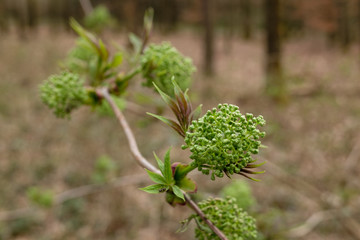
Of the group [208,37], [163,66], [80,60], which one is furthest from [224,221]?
[208,37]

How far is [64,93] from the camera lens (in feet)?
3.83

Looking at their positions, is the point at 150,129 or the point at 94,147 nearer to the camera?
the point at 94,147

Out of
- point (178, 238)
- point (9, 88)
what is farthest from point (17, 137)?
point (178, 238)

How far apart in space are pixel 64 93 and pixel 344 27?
22271mm

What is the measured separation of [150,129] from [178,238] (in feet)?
10.6

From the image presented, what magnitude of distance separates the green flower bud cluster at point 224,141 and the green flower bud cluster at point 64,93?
2.02 ft

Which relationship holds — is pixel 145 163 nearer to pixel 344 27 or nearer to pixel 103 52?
pixel 103 52

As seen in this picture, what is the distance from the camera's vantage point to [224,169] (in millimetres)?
711

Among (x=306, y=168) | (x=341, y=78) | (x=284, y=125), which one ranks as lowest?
(x=306, y=168)

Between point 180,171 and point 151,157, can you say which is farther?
point 151,157

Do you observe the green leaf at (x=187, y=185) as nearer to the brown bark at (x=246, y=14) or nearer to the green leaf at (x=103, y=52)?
the green leaf at (x=103, y=52)

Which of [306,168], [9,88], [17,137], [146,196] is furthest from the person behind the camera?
[9,88]

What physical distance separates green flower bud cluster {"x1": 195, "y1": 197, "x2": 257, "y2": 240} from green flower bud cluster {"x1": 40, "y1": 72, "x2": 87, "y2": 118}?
608 millimetres

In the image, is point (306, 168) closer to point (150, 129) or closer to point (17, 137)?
point (150, 129)
